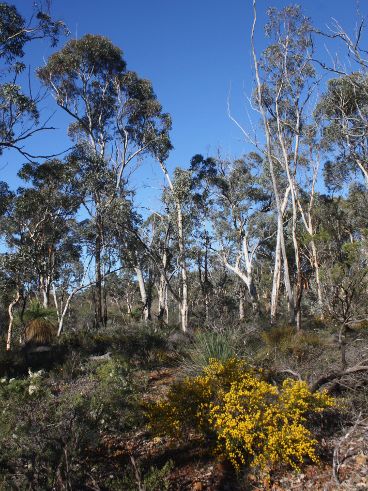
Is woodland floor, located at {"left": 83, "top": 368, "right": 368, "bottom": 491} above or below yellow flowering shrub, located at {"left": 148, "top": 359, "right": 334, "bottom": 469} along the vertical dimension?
below

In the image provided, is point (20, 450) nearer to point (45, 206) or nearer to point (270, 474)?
point (270, 474)

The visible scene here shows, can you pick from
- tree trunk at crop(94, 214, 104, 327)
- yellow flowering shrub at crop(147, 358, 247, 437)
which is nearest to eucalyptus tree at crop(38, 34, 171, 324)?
tree trunk at crop(94, 214, 104, 327)

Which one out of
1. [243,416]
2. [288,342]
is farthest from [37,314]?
[243,416]

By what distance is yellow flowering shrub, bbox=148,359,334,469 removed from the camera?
14.3 feet

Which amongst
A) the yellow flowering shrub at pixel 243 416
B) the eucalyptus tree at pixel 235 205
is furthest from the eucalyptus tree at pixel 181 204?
the yellow flowering shrub at pixel 243 416

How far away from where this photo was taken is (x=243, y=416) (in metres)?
4.56

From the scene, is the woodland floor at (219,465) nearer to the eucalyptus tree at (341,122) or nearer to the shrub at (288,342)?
the shrub at (288,342)

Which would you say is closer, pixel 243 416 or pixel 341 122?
pixel 243 416

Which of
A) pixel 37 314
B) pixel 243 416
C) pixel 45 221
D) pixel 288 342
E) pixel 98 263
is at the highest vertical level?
pixel 45 221

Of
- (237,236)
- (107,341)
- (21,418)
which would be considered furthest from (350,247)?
(21,418)

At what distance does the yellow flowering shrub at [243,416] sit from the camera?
172 inches

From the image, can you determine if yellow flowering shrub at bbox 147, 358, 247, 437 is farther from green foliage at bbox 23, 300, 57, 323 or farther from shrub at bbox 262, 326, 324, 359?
green foliage at bbox 23, 300, 57, 323

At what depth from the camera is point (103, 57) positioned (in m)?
18.7

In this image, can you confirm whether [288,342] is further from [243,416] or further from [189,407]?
[243,416]
